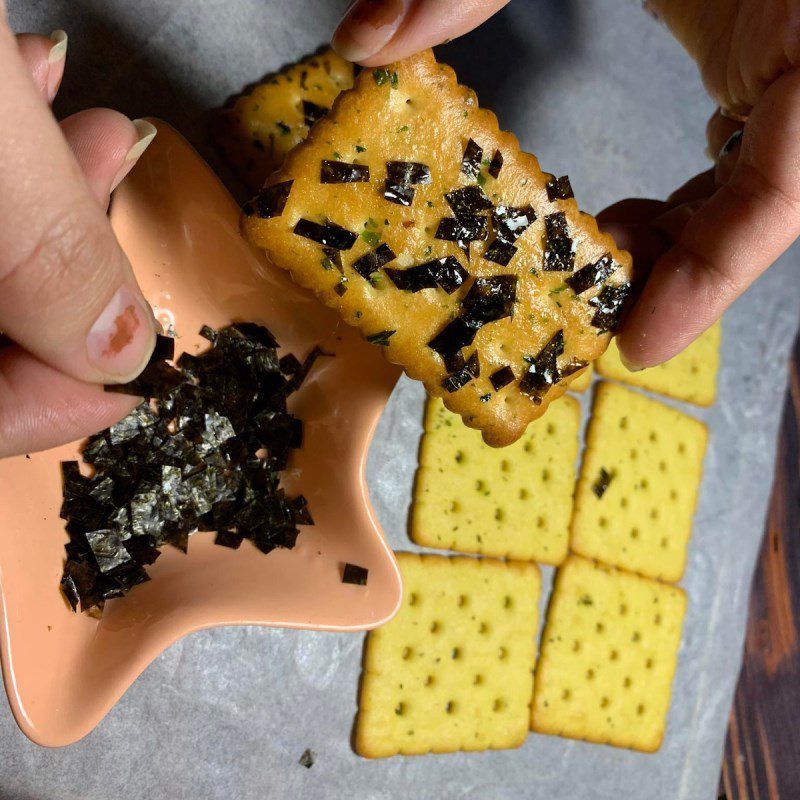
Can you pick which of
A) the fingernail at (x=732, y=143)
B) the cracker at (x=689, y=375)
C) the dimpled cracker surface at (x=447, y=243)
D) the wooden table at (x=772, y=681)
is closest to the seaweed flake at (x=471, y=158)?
the dimpled cracker surface at (x=447, y=243)

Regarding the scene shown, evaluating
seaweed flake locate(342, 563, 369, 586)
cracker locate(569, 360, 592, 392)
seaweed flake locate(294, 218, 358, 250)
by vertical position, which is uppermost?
seaweed flake locate(294, 218, 358, 250)

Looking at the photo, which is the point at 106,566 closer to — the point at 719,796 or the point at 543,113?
the point at 543,113

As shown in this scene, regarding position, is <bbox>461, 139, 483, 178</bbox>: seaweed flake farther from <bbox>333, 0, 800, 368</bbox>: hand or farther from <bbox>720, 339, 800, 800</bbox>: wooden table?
<bbox>720, 339, 800, 800</bbox>: wooden table

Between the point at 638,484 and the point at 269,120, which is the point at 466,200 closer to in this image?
the point at 269,120

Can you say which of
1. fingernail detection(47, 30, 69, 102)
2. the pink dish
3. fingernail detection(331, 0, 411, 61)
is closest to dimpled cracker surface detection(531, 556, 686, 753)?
the pink dish

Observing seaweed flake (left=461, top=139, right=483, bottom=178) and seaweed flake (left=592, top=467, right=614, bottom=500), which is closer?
seaweed flake (left=461, top=139, right=483, bottom=178)

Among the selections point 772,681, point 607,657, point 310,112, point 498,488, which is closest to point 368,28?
point 310,112

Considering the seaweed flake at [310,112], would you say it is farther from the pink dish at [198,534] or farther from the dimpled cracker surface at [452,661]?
the dimpled cracker surface at [452,661]
